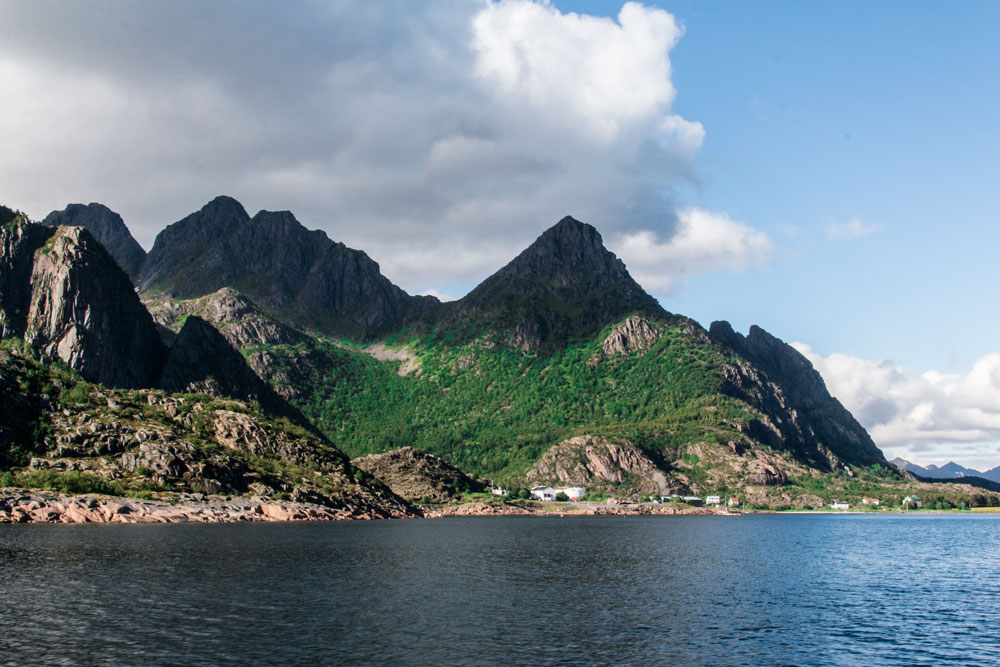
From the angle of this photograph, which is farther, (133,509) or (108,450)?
(108,450)

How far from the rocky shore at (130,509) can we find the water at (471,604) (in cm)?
2029

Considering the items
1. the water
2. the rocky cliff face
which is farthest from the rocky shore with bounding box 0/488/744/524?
the water

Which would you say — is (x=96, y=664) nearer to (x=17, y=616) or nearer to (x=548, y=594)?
(x=17, y=616)

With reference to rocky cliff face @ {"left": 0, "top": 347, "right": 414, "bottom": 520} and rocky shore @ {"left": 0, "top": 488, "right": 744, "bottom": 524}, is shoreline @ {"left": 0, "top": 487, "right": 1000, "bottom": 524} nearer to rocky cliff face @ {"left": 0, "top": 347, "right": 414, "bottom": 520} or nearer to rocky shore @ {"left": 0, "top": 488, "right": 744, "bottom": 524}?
rocky shore @ {"left": 0, "top": 488, "right": 744, "bottom": 524}

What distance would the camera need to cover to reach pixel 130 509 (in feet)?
509

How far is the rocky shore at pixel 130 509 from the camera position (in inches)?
5763

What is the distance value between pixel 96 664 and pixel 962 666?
5587 cm

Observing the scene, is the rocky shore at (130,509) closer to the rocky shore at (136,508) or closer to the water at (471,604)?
the rocky shore at (136,508)

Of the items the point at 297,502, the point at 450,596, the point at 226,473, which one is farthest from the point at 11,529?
the point at 450,596

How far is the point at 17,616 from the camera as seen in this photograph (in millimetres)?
57281

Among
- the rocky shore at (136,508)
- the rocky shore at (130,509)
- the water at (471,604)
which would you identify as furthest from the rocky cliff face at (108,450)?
the water at (471,604)

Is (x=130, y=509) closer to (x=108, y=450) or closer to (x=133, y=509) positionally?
(x=133, y=509)

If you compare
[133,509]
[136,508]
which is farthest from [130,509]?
[136,508]

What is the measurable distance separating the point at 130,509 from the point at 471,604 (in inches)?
4554
